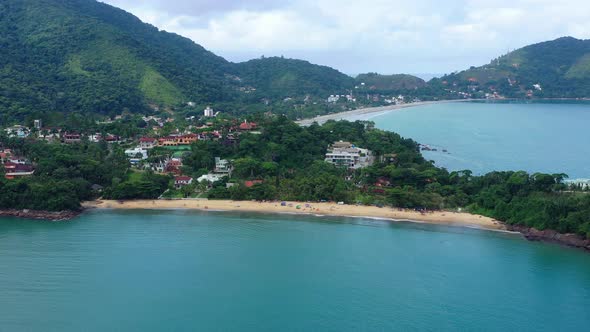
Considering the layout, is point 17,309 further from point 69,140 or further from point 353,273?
point 69,140

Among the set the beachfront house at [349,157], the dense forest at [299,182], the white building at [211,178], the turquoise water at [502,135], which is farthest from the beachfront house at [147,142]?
the turquoise water at [502,135]

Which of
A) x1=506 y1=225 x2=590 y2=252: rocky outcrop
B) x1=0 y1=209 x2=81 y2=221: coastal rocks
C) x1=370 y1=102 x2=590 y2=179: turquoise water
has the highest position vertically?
x1=0 y1=209 x2=81 y2=221: coastal rocks

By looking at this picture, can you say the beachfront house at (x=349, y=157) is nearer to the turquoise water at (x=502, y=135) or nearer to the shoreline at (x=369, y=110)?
the turquoise water at (x=502, y=135)

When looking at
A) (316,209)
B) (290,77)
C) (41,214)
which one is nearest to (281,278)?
(316,209)

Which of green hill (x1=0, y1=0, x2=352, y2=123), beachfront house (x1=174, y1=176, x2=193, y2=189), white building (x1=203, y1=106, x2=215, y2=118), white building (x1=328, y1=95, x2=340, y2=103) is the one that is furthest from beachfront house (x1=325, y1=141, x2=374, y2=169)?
white building (x1=328, y1=95, x2=340, y2=103)

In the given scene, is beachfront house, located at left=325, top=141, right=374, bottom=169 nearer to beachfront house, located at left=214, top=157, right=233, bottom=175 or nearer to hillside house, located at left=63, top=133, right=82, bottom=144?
beachfront house, located at left=214, top=157, right=233, bottom=175

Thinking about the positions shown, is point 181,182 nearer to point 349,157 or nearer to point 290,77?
point 349,157

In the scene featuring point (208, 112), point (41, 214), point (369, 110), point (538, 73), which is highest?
point (538, 73)
